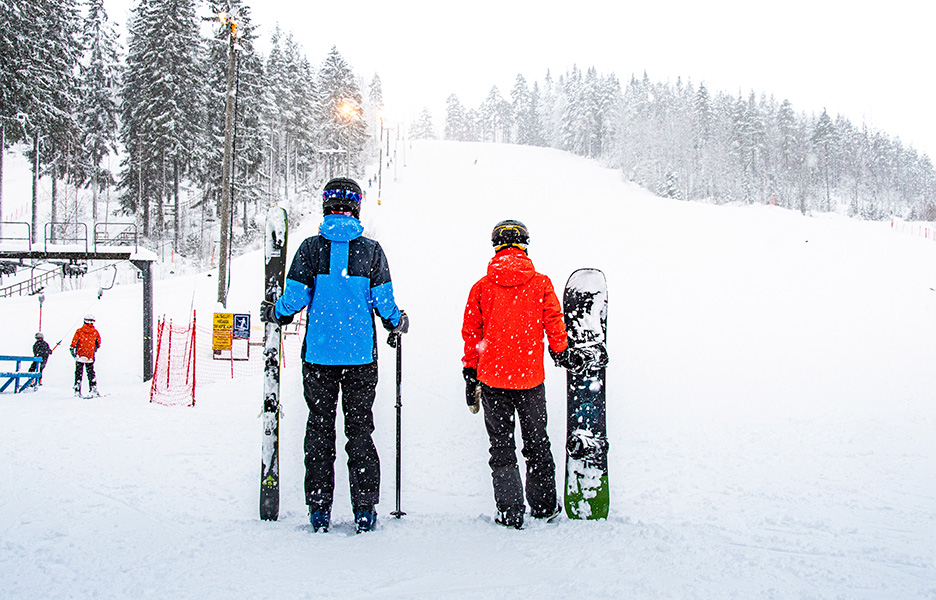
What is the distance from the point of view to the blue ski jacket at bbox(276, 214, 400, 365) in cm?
314

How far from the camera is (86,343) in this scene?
10195 mm

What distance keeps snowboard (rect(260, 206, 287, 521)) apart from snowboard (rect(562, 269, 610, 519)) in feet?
6.55

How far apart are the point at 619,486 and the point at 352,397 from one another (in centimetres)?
275

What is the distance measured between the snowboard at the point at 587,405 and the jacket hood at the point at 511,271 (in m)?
0.58

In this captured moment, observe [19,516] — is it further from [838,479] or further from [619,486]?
[838,479]

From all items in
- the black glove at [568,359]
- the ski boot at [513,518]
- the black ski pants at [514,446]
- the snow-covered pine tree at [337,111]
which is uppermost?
the snow-covered pine tree at [337,111]

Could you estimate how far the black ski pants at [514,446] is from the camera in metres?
3.37

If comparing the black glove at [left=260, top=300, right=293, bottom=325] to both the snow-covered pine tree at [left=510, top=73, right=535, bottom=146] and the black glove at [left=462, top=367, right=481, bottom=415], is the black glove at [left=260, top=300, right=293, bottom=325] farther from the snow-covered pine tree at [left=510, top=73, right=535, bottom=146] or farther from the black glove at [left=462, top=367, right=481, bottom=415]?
the snow-covered pine tree at [left=510, top=73, right=535, bottom=146]

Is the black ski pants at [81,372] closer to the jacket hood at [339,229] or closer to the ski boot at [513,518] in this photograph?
the jacket hood at [339,229]

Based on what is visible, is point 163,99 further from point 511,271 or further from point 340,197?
point 511,271

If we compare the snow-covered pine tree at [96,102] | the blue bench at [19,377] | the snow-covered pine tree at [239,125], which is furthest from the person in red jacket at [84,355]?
the snow-covered pine tree at [96,102]

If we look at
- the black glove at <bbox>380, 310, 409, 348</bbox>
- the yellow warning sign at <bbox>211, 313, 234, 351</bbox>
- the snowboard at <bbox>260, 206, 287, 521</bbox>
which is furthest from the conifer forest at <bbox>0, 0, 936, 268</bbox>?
the black glove at <bbox>380, 310, 409, 348</bbox>

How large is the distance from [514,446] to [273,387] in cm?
170

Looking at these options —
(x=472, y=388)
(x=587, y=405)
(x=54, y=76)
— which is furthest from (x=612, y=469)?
(x=54, y=76)
